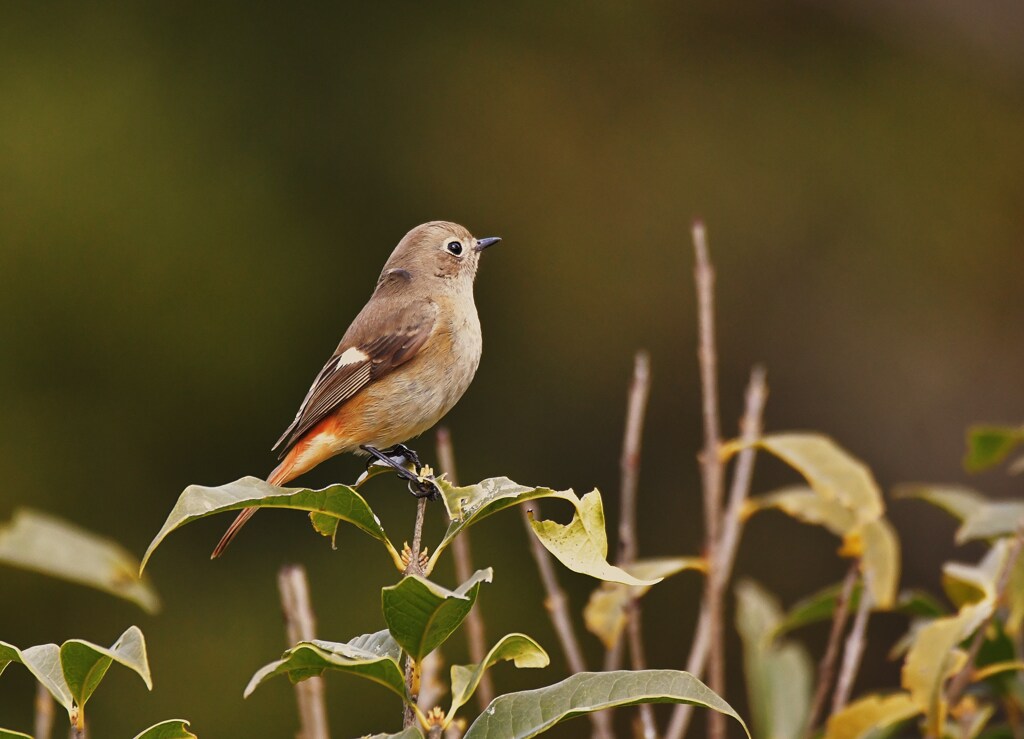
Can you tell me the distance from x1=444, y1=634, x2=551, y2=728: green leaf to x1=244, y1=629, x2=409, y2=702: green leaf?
3.2 inches

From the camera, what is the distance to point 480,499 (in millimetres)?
1729

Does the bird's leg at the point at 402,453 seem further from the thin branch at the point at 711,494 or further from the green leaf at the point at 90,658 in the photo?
the green leaf at the point at 90,658

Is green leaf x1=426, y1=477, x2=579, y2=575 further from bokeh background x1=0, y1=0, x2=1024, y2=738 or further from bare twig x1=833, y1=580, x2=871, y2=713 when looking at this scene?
bokeh background x1=0, y1=0, x2=1024, y2=738

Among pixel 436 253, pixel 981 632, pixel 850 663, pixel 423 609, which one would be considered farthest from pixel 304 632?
pixel 436 253

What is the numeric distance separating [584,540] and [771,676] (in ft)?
5.60

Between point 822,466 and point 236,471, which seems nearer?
point 822,466

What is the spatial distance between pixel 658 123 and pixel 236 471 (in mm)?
4822

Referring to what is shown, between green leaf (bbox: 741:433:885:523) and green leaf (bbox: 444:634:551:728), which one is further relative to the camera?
green leaf (bbox: 741:433:885:523)

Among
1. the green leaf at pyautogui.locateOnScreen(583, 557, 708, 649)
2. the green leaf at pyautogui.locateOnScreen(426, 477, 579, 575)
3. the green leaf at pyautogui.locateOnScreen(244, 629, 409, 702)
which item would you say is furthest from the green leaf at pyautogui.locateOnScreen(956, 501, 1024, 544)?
the green leaf at pyautogui.locateOnScreen(244, 629, 409, 702)

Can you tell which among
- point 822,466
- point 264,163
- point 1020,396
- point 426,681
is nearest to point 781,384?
point 1020,396

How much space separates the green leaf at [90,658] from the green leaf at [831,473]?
5.22 ft

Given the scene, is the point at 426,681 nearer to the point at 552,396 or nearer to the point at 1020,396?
the point at 552,396

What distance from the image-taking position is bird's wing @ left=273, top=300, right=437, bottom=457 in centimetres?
328

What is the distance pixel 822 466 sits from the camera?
2961 mm
